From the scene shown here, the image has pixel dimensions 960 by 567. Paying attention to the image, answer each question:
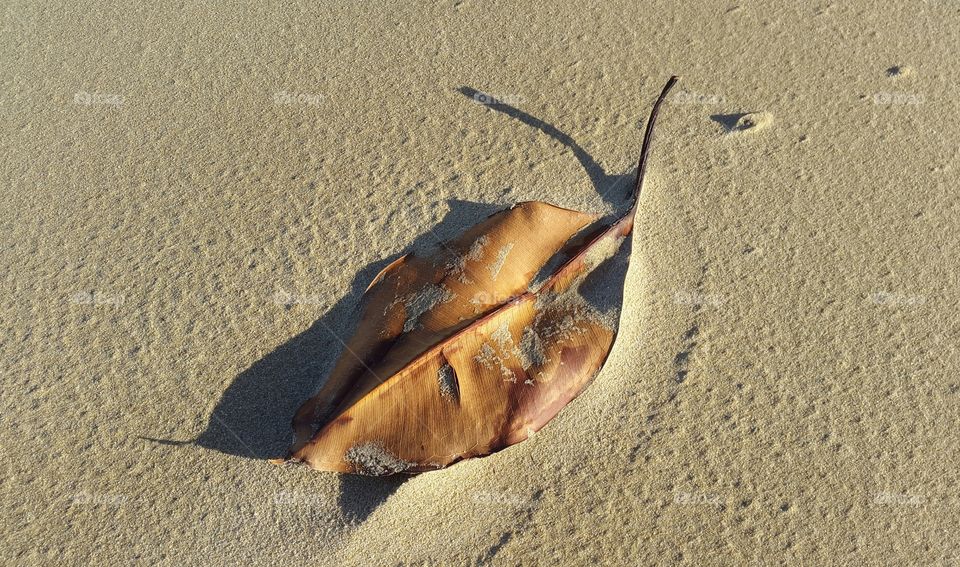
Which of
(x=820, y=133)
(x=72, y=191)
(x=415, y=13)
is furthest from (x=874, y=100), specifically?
(x=72, y=191)

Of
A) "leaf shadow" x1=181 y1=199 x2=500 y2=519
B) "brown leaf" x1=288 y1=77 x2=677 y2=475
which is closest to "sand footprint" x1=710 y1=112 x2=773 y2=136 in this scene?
"brown leaf" x1=288 y1=77 x2=677 y2=475

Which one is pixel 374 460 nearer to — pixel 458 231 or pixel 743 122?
pixel 458 231

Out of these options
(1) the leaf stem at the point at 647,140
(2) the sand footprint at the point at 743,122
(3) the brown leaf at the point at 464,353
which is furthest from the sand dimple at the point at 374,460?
(2) the sand footprint at the point at 743,122

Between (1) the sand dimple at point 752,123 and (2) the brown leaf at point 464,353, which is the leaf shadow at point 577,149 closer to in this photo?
(2) the brown leaf at point 464,353

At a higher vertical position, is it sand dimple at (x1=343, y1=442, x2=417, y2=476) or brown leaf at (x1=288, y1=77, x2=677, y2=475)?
brown leaf at (x1=288, y1=77, x2=677, y2=475)

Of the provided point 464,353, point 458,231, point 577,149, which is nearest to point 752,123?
point 577,149

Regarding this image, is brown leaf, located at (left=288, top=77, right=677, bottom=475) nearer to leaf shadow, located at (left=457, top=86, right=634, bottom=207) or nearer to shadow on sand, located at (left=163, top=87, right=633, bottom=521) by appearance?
shadow on sand, located at (left=163, top=87, right=633, bottom=521)

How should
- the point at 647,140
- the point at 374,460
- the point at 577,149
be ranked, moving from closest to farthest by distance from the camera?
the point at 374,460 < the point at 647,140 < the point at 577,149
